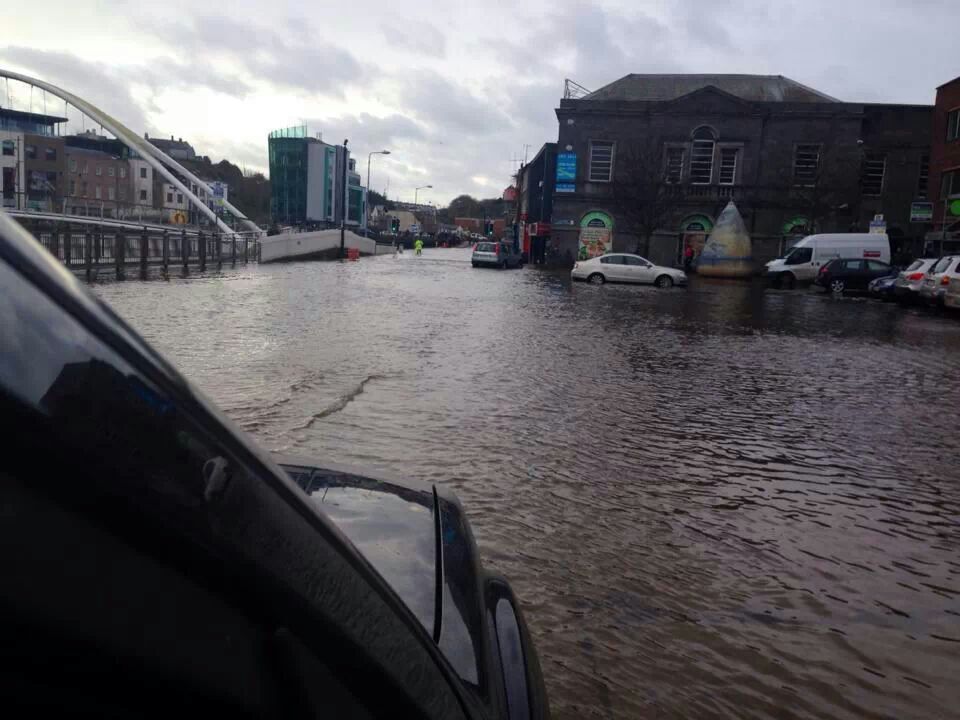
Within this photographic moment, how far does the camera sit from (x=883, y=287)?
27.8m

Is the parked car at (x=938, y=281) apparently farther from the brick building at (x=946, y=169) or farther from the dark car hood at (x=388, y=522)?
the dark car hood at (x=388, y=522)

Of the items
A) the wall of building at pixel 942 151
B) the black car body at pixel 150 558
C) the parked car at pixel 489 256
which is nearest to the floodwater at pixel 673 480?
the black car body at pixel 150 558

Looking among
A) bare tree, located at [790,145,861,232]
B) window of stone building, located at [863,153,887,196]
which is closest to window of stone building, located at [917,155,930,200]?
window of stone building, located at [863,153,887,196]

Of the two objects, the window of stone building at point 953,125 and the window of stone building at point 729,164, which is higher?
the window of stone building at point 953,125

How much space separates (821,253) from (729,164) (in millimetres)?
17458

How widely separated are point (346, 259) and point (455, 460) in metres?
45.7

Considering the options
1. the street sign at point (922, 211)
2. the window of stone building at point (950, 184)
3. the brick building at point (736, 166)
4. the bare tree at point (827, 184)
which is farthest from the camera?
the brick building at point (736, 166)

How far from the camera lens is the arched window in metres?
49.9

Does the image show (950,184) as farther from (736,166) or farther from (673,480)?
(673,480)

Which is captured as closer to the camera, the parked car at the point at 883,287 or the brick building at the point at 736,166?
the parked car at the point at 883,287

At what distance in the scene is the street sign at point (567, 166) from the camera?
169 ft

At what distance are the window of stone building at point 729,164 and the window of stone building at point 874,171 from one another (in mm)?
8146

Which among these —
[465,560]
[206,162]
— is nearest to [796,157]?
[465,560]

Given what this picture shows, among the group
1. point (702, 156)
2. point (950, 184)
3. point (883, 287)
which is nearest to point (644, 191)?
point (702, 156)
